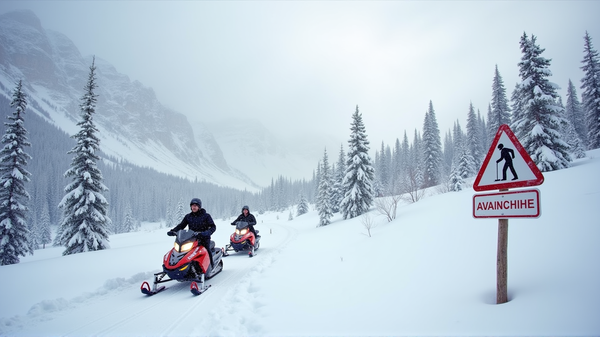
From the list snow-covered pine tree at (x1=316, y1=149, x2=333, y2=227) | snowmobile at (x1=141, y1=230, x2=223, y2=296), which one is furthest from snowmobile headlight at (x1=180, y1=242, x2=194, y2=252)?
snow-covered pine tree at (x1=316, y1=149, x2=333, y2=227)

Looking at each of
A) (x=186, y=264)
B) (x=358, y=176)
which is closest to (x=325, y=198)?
(x=358, y=176)

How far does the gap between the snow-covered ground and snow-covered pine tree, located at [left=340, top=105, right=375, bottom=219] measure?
1845cm

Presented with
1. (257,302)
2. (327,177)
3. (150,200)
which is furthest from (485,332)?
(150,200)

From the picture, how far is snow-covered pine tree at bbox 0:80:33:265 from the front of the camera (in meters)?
17.4

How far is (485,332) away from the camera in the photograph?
113 inches

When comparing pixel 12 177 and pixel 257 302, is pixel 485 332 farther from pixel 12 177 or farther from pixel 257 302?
pixel 12 177

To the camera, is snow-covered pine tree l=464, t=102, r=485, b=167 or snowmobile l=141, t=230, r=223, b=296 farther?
snow-covered pine tree l=464, t=102, r=485, b=167

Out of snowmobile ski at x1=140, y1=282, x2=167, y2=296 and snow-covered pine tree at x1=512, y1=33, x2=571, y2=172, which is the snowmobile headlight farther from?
snow-covered pine tree at x1=512, y1=33, x2=571, y2=172

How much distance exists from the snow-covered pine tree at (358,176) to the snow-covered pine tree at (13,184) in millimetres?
27934

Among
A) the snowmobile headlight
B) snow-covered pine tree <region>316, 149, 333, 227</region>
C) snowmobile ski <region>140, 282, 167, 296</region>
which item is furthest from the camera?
snow-covered pine tree <region>316, 149, 333, 227</region>

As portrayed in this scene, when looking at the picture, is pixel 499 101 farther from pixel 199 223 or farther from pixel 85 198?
pixel 85 198

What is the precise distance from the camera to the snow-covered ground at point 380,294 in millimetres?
3178

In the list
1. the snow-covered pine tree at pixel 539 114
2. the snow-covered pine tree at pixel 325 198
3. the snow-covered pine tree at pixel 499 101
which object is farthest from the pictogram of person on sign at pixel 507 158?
the snow-covered pine tree at pixel 499 101

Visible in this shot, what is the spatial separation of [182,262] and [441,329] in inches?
221
